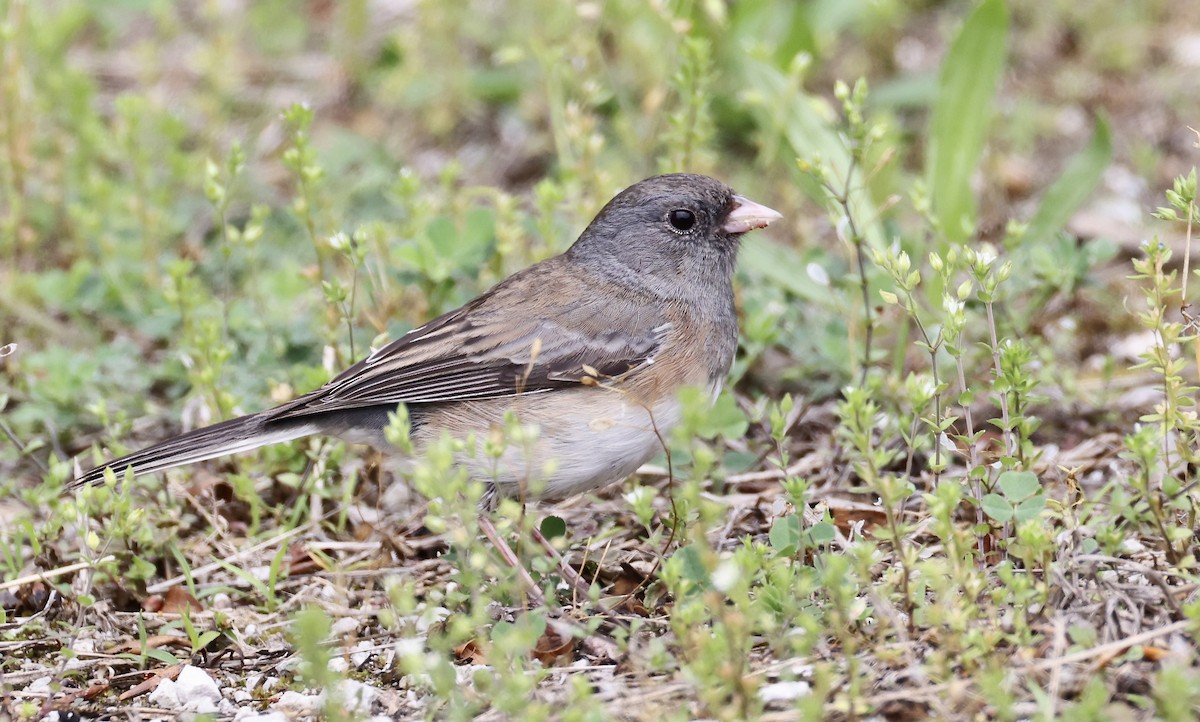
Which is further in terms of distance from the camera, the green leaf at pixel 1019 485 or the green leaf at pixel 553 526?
the green leaf at pixel 553 526

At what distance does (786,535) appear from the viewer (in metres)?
2.29

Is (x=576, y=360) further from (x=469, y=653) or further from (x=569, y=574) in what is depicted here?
(x=469, y=653)

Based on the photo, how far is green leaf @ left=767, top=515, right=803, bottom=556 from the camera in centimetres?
228

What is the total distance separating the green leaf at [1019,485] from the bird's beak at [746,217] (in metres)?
0.98

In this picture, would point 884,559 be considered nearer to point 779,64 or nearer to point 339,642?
point 339,642

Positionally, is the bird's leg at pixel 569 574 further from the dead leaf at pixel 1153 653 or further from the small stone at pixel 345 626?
the dead leaf at pixel 1153 653

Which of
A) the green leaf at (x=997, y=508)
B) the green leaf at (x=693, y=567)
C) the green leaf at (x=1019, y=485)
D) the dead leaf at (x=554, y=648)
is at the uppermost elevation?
the green leaf at (x=1019, y=485)

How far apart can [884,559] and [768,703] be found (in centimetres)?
58

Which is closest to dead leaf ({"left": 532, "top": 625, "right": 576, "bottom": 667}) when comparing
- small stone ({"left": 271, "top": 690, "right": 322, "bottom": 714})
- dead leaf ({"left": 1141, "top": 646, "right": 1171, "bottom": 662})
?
small stone ({"left": 271, "top": 690, "right": 322, "bottom": 714})

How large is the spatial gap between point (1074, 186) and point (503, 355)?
1682mm

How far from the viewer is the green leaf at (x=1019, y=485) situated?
219 cm

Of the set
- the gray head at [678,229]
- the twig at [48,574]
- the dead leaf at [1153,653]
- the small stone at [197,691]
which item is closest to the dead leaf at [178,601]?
the twig at [48,574]

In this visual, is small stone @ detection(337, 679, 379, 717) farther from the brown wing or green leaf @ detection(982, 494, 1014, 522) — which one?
green leaf @ detection(982, 494, 1014, 522)

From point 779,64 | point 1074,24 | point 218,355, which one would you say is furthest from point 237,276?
point 1074,24
